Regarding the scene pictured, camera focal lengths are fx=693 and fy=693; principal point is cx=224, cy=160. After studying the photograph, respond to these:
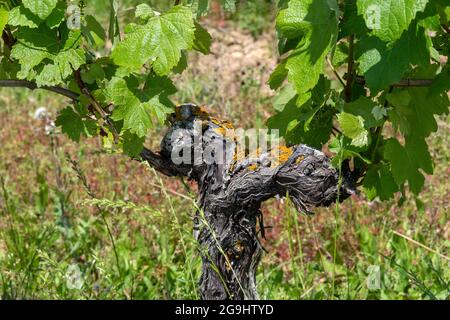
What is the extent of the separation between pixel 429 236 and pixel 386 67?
2256 millimetres

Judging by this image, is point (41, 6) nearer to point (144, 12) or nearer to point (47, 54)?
point (47, 54)

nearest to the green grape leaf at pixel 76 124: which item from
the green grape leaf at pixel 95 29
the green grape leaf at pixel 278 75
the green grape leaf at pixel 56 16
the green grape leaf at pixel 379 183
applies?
the green grape leaf at pixel 95 29

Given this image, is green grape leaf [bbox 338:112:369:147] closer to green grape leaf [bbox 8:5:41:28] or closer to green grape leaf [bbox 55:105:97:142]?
green grape leaf [bbox 55:105:97:142]

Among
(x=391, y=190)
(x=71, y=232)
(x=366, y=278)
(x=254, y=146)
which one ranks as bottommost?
(x=366, y=278)

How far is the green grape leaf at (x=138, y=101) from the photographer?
2.18m

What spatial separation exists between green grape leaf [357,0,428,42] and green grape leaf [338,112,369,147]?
39cm

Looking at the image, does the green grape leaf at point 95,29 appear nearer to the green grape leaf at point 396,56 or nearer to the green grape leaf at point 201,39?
the green grape leaf at point 201,39

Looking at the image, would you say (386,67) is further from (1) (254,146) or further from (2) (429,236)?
(2) (429,236)

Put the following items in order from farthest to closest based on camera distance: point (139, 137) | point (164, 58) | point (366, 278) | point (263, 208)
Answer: point (263, 208) → point (366, 278) → point (139, 137) → point (164, 58)

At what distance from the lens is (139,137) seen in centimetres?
222

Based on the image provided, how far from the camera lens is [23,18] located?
6.84 ft

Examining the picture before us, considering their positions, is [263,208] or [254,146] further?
[263,208]

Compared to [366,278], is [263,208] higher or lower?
higher

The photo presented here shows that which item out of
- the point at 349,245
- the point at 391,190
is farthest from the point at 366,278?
the point at 391,190
